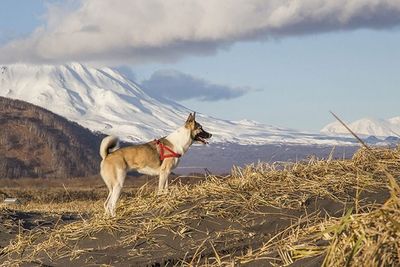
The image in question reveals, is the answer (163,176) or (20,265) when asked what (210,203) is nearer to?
(20,265)

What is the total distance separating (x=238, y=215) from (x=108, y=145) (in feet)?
28.1

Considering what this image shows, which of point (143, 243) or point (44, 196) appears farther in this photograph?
point (44, 196)

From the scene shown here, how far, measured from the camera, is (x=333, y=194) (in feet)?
28.1

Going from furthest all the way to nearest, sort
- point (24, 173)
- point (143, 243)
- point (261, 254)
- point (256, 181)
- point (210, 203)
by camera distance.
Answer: point (24, 173), point (256, 181), point (210, 203), point (143, 243), point (261, 254)

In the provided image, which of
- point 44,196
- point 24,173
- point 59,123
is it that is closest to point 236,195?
point 44,196

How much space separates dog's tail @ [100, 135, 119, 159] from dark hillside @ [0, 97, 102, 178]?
6069 cm

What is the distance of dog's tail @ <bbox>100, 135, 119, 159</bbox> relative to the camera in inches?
652

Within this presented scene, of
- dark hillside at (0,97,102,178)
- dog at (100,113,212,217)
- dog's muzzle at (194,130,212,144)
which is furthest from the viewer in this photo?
dark hillside at (0,97,102,178)

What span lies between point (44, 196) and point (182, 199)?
24.3 meters

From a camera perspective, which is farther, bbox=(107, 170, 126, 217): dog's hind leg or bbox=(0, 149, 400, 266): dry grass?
bbox=(107, 170, 126, 217): dog's hind leg

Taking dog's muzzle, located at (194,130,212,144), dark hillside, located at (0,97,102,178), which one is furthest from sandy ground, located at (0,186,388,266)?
dark hillside, located at (0,97,102,178)

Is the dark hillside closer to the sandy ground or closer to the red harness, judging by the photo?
the red harness

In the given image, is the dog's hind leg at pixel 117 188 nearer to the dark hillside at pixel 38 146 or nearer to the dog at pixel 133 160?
the dog at pixel 133 160

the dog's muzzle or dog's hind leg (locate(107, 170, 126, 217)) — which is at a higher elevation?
the dog's muzzle
